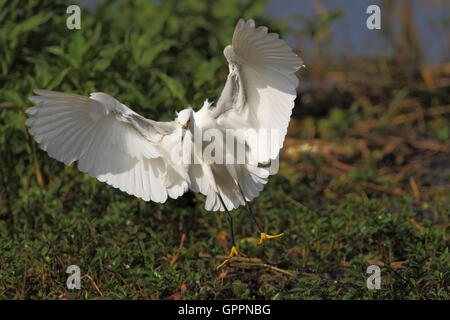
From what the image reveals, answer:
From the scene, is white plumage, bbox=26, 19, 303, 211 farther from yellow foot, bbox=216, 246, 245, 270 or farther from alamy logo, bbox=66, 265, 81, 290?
alamy logo, bbox=66, 265, 81, 290

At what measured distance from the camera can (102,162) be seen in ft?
11.5

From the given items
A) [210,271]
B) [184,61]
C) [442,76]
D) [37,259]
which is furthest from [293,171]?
[442,76]

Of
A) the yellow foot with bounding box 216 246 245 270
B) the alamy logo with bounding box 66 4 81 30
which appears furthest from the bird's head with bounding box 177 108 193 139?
the alamy logo with bounding box 66 4 81 30

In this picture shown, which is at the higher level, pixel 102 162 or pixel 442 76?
pixel 442 76

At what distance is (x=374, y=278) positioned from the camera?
329cm

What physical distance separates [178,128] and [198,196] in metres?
1.01

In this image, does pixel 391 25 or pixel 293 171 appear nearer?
pixel 293 171

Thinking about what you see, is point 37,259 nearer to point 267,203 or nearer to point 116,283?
point 116,283

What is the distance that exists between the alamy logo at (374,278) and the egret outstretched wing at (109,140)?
1.08m

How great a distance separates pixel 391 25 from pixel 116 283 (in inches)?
212

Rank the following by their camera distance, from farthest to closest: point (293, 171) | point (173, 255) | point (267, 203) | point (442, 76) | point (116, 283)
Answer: point (442, 76)
point (293, 171)
point (267, 203)
point (173, 255)
point (116, 283)

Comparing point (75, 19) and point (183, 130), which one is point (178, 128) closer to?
point (183, 130)

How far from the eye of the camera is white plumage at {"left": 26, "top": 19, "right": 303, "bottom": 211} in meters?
3.16

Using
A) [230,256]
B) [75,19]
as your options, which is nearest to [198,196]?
[230,256]
